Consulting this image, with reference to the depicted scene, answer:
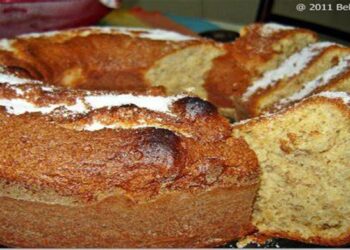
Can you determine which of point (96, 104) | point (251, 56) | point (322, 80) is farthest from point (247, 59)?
point (96, 104)

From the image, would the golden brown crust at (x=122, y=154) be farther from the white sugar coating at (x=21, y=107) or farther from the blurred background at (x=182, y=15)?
the blurred background at (x=182, y=15)

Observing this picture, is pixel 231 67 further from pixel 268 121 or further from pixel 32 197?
pixel 32 197

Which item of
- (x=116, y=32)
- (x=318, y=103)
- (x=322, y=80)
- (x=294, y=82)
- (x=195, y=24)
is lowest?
(x=318, y=103)

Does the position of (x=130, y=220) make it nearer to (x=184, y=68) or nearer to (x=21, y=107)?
(x=21, y=107)

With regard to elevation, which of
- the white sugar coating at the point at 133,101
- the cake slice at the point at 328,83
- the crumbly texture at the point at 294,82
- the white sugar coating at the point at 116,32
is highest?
the white sugar coating at the point at 116,32

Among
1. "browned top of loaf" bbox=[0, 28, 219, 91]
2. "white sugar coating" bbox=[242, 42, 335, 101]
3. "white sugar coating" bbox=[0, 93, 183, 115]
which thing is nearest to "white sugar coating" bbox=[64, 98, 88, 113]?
"white sugar coating" bbox=[0, 93, 183, 115]

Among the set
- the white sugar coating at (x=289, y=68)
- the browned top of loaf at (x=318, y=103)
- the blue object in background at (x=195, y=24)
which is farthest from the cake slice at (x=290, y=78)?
the blue object in background at (x=195, y=24)

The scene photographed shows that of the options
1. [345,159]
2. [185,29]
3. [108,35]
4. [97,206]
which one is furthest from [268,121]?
[185,29]
